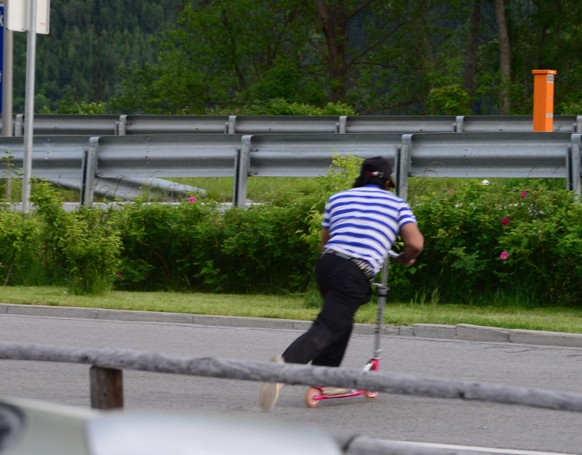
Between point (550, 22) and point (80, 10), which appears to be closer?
point (550, 22)

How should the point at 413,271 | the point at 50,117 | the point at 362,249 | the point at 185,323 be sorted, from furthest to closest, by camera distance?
the point at 50,117 → the point at 413,271 → the point at 185,323 → the point at 362,249

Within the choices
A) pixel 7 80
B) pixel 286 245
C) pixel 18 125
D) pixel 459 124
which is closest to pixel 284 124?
pixel 459 124

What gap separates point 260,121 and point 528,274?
11.1 meters

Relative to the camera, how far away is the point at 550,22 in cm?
3450

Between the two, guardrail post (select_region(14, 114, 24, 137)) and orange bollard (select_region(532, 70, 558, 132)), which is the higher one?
orange bollard (select_region(532, 70, 558, 132))

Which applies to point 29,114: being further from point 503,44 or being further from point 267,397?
point 503,44

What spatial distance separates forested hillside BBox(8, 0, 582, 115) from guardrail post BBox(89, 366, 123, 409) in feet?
89.0

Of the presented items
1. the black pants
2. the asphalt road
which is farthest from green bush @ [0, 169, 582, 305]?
the black pants

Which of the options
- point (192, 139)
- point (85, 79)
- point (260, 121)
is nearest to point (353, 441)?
point (192, 139)

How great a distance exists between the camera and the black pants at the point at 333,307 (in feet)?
25.8

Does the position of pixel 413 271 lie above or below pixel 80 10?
below

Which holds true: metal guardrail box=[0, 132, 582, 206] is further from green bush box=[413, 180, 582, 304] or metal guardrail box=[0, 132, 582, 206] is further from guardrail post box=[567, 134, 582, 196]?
green bush box=[413, 180, 582, 304]

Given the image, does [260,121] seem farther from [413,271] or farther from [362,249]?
[362,249]

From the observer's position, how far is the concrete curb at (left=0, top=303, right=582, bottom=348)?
11250mm
